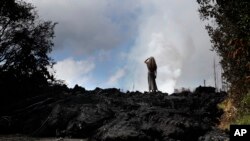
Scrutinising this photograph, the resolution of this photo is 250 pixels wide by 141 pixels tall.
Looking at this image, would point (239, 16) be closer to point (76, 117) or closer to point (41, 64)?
point (76, 117)

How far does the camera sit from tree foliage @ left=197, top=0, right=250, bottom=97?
Answer: 1761 centimetres

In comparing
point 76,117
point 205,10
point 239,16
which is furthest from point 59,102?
point 239,16

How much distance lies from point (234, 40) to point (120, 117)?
709 centimetres

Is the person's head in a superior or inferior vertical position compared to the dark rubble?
superior

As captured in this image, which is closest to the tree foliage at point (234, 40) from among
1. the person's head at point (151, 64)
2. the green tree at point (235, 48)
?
the green tree at point (235, 48)

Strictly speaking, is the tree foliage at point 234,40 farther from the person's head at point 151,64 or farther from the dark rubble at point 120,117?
the person's head at point 151,64

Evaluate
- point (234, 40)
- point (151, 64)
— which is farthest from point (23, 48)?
point (234, 40)

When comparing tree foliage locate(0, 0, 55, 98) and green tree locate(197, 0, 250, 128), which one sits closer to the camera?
green tree locate(197, 0, 250, 128)

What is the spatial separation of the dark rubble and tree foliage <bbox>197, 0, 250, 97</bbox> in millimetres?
2315

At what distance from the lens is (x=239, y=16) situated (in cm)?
1775

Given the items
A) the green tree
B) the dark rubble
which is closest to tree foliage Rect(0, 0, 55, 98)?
the dark rubble

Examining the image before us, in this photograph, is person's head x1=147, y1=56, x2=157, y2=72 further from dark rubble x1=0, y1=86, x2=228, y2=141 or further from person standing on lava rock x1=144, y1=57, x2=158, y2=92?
dark rubble x1=0, y1=86, x2=228, y2=141

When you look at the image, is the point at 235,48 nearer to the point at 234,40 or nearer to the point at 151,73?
the point at 234,40

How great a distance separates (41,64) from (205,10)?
18117 mm
